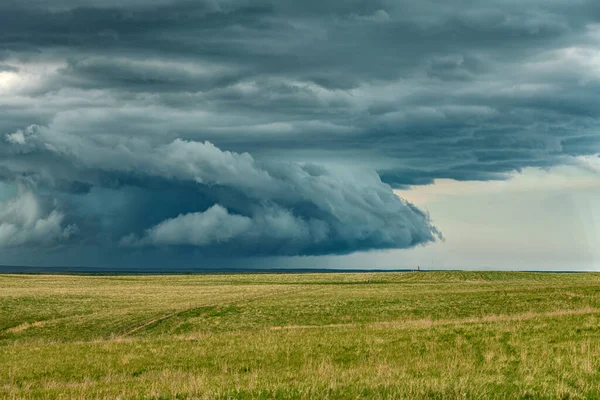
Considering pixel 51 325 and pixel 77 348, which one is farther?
pixel 51 325

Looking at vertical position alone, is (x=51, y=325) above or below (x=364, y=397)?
below

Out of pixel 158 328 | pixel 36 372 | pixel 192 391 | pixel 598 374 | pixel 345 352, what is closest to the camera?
pixel 192 391

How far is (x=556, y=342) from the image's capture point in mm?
26625

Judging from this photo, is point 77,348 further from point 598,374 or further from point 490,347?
point 598,374

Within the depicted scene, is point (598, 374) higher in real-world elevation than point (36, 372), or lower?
higher

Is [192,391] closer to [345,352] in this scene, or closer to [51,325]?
[345,352]

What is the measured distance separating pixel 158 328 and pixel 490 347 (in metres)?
32.7

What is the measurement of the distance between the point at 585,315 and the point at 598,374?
19071 mm

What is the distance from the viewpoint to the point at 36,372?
85.6 feet

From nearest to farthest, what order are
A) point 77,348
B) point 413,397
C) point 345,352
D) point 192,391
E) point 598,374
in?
1. point 413,397
2. point 192,391
3. point 598,374
4. point 345,352
5. point 77,348

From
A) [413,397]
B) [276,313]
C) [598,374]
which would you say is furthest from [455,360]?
[276,313]

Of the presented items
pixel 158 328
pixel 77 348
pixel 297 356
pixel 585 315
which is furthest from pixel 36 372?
pixel 585 315

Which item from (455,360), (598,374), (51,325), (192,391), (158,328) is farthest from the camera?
(51,325)

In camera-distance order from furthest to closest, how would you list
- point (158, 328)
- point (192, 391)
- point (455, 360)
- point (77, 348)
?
1. point (158, 328)
2. point (77, 348)
3. point (455, 360)
4. point (192, 391)
